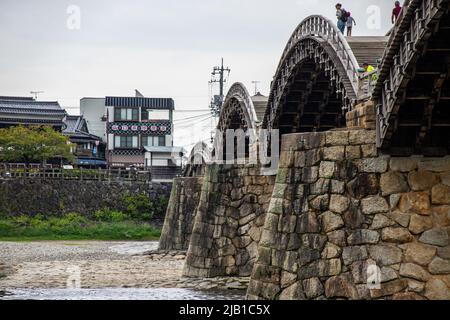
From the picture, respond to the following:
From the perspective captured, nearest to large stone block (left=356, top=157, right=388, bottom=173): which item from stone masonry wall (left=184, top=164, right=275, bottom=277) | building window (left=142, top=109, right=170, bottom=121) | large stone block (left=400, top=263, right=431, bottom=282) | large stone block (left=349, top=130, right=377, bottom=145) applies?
large stone block (left=349, top=130, right=377, bottom=145)

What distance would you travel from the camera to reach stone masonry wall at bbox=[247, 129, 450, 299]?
17.8m

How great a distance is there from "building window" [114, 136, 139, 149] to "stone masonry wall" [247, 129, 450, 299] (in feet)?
193

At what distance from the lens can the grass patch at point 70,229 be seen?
53781 millimetres

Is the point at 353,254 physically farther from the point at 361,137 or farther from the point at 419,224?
the point at 361,137

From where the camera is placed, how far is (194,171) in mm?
54375

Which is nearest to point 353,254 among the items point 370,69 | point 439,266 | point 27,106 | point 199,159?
point 439,266

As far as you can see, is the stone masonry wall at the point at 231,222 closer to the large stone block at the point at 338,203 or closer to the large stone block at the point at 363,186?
the large stone block at the point at 338,203

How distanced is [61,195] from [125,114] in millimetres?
21133

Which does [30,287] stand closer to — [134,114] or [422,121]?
[422,121]

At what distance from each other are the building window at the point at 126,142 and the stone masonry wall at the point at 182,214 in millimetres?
33441

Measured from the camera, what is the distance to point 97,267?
36688 millimetres

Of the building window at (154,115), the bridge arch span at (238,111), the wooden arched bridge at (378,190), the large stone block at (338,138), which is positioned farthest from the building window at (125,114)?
the large stone block at (338,138)

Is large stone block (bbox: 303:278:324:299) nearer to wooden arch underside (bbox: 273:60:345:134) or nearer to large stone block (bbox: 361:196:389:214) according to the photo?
large stone block (bbox: 361:196:389:214)
